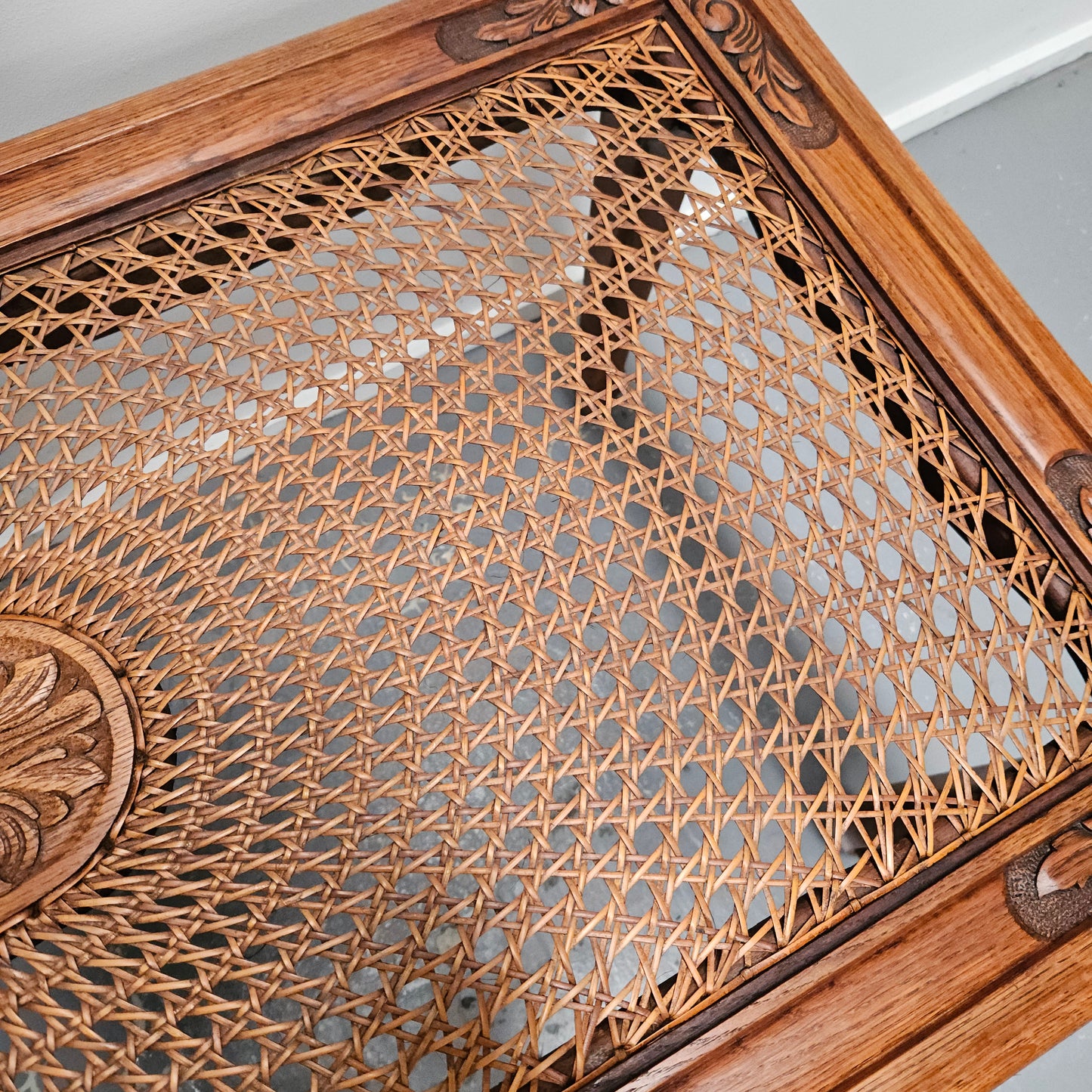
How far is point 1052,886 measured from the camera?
17.8 inches

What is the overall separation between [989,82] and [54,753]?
1.29 metres

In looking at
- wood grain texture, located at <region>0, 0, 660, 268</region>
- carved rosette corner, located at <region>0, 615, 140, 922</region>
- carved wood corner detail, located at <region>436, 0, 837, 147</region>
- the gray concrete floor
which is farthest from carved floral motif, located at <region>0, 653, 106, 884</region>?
the gray concrete floor

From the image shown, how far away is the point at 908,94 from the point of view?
3.91ft

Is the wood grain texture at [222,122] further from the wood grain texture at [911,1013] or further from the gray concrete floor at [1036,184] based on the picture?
the gray concrete floor at [1036,184]

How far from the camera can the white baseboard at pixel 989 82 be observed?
1.21 metres

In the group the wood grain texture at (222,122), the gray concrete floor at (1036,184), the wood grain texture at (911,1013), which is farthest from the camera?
the gray concrete floor at (1036,184)

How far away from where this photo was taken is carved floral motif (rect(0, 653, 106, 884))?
0.44m

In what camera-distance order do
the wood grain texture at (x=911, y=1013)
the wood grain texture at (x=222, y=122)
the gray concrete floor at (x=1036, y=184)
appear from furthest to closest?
the gray concrete floor at (x=1036, y=184) → the wood grain texture at (x=222, y=122) → the wood grain texture at (x=911, y=1013)

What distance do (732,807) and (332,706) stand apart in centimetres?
20

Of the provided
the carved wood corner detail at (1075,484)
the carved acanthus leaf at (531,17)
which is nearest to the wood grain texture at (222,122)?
the carved acanthus leaf at (531,17)

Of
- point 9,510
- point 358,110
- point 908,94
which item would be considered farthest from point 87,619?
point 908,94

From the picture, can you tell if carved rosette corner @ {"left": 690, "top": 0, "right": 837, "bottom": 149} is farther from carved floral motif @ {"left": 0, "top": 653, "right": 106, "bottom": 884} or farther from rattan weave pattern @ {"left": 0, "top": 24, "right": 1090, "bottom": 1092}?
carved floral motif @ {"left": 0, "top": 653, "right": 106, "bottom": 884}

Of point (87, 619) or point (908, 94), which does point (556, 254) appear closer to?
point (87, 619)

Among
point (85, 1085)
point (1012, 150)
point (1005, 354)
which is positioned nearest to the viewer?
point (85, 1085)
